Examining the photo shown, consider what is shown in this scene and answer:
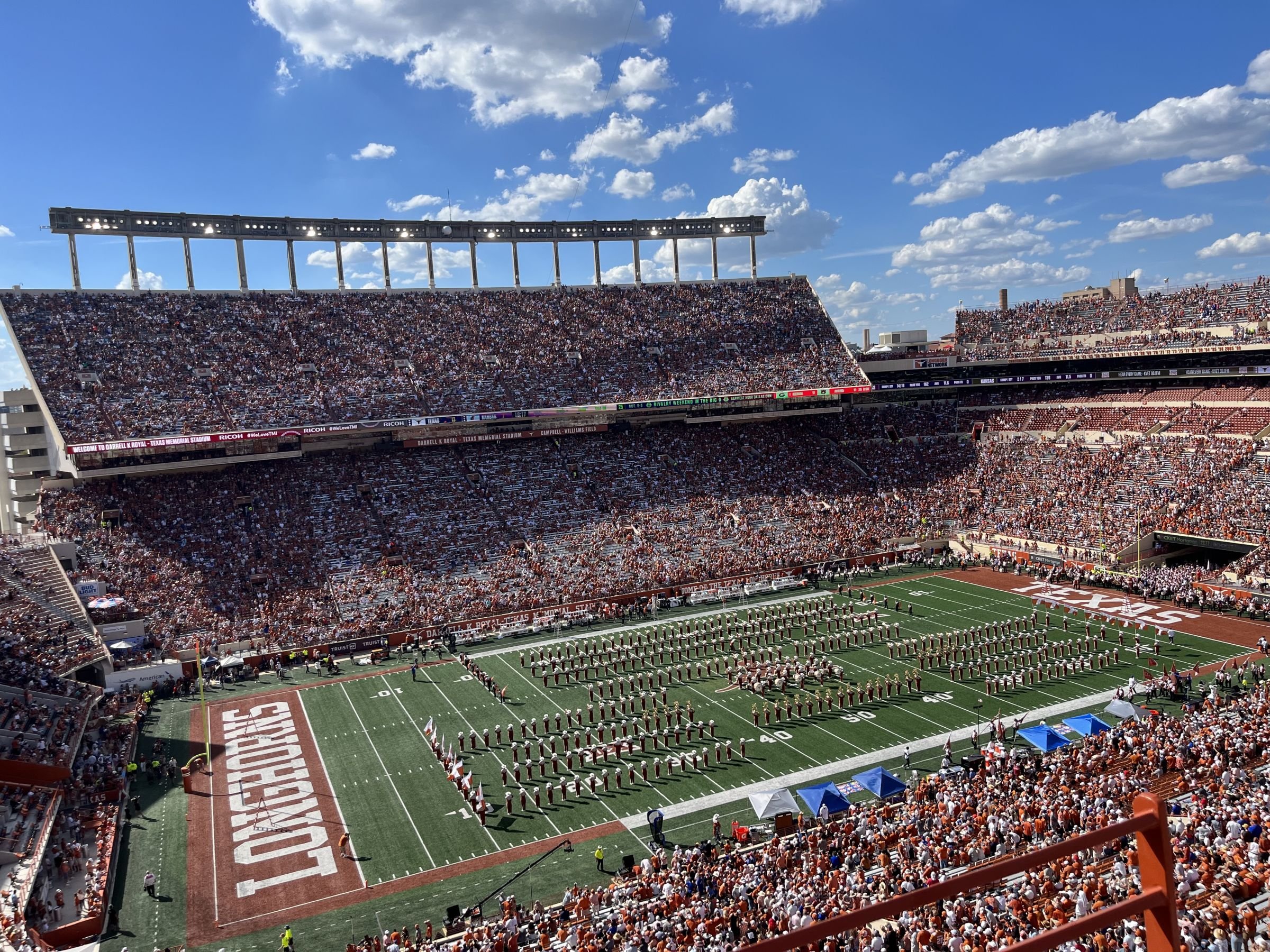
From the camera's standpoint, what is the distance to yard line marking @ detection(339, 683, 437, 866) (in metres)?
17.3

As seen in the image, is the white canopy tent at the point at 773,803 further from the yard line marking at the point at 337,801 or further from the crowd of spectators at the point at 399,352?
the crowd of spectators at the point at 399,352

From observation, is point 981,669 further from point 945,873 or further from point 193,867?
point 193,867

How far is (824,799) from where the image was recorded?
1620 cm

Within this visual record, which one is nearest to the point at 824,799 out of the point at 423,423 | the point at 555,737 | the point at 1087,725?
the point at 1087,725

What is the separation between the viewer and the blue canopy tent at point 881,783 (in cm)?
1659

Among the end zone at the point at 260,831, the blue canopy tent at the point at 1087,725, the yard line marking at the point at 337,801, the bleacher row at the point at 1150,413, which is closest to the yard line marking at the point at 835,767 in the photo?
the blue canopy tent at the point at 1087,725

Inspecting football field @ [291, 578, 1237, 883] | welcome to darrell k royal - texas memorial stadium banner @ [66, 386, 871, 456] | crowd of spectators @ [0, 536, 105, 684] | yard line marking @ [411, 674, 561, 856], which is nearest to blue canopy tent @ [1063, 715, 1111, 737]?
football field @ [291, 578, 1237, 883]

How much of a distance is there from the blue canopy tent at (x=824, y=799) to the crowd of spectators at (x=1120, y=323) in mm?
38387

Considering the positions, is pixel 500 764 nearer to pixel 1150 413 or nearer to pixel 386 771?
pixel 386 771

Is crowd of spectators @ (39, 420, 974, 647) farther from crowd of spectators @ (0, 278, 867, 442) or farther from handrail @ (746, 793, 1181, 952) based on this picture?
handrail @ (746, 793, 1181, 952)

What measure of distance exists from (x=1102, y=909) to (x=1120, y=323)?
56.8 m

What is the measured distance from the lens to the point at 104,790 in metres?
19.7

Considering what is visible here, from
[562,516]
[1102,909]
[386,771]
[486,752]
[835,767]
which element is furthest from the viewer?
[562,516]

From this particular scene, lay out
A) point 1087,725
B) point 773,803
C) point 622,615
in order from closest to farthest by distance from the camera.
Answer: point 773,803, point 1087,725, point 622,615
